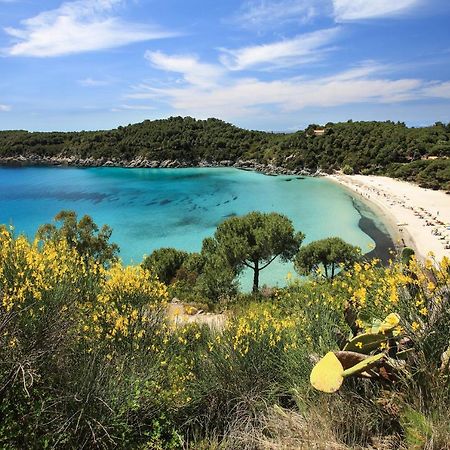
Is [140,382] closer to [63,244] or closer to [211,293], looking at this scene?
[63,244]

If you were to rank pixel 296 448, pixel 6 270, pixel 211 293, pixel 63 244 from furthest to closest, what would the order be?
pixel 211 293 < pixel 63 244 < pixel 6 270 < pixel 296 448

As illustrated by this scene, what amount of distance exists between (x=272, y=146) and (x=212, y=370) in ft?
407

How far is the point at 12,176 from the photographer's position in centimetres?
12375

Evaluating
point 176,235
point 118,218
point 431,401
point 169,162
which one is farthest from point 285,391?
point 169,162

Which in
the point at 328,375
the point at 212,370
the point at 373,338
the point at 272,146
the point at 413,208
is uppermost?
the point at 272,146

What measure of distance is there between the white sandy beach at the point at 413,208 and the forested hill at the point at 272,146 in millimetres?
6022

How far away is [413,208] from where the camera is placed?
53.9 meters

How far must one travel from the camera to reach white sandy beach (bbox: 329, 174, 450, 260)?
3866 cm

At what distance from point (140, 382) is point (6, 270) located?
9.85 feet

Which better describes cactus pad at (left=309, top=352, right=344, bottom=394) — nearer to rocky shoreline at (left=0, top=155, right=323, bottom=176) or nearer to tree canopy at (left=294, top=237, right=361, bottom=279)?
tree canopy at (left=294, top=237, right=361, bottom=279)

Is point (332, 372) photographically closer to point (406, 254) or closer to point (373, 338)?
point (373, 338)

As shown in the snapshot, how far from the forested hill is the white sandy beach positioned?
602cm

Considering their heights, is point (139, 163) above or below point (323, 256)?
above

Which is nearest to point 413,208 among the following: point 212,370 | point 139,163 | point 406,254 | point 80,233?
point 80,233
